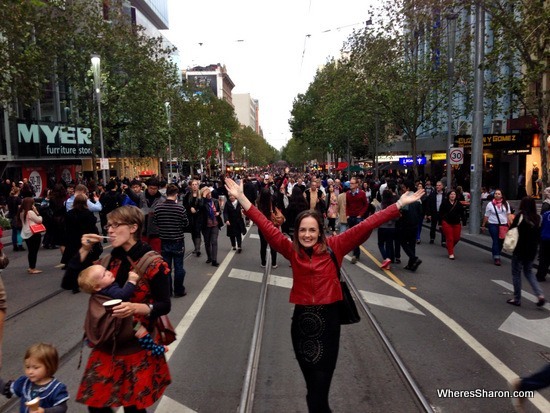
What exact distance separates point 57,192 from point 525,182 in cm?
2514

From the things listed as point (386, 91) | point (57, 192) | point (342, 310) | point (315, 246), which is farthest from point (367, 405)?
point (386, 91)

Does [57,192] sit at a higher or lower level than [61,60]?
lower

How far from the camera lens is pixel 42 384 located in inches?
129

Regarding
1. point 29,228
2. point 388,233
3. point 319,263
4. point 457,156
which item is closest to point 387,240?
point 388,233

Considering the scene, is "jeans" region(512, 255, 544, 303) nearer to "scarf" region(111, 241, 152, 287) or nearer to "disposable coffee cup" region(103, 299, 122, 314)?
"scarf" region(111, 241, 152, 287)

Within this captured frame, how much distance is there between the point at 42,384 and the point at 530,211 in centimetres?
717

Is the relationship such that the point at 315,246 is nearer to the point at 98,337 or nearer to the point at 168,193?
the point at 98,337

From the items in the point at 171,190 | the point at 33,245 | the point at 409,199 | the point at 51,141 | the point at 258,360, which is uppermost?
the point at 51,141

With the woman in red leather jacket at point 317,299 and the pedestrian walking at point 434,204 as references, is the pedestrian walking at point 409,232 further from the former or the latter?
the woman in red leather jacket at point 317,299

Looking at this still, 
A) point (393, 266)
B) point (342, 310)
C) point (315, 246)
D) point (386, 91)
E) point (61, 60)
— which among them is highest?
point (61, 60)

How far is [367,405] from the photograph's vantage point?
441cm

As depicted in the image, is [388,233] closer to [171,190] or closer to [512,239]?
[512,239]

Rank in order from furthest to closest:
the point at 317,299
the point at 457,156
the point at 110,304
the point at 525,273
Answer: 1. the point at 457,156
2. the point at 525,273
3. the point at 317,299
4. the point at 110,304

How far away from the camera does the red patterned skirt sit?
2988 millimetres
